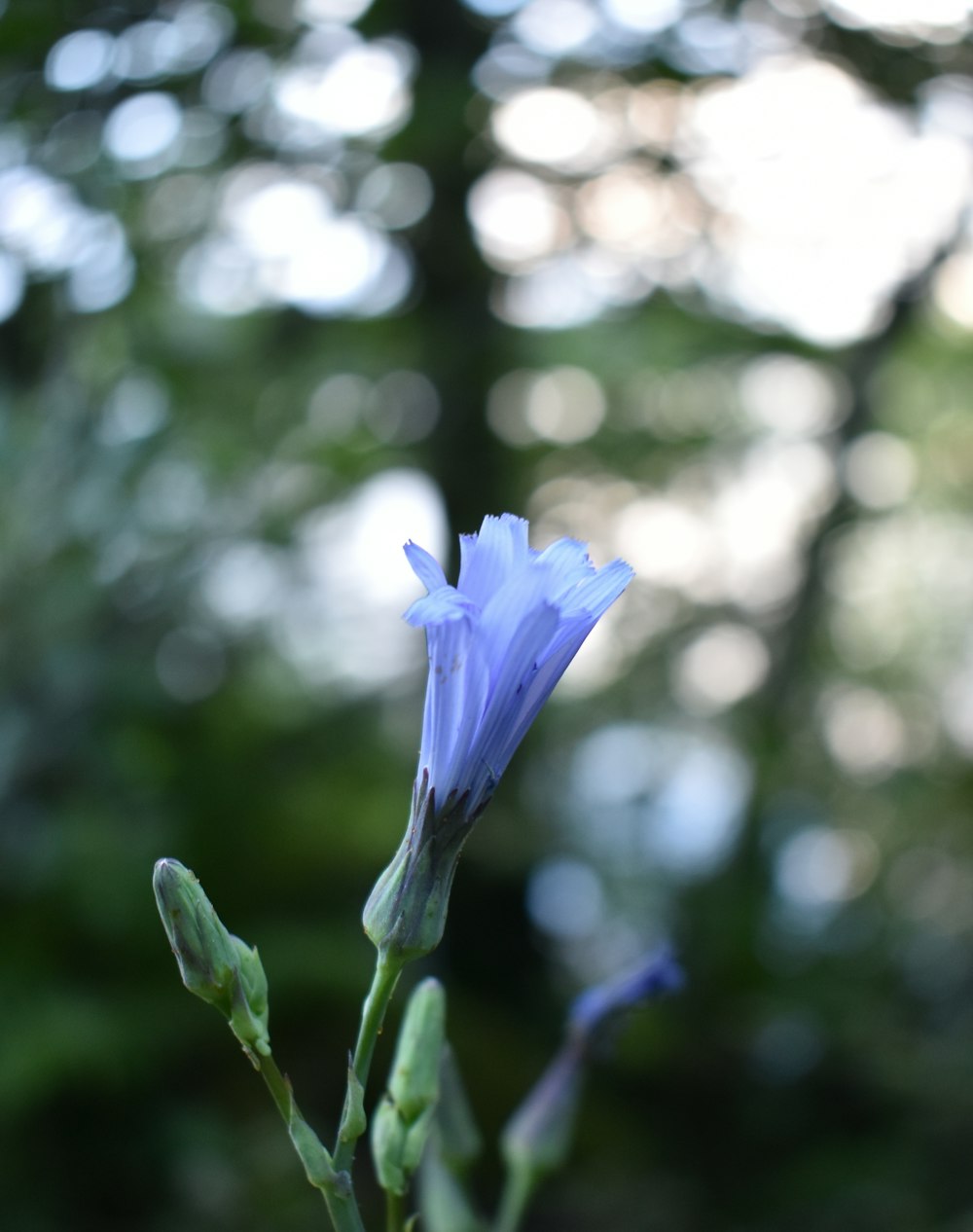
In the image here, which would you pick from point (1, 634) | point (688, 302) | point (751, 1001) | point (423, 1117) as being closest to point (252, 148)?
point (1, 634)

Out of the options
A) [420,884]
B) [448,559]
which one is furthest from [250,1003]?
[448,559]

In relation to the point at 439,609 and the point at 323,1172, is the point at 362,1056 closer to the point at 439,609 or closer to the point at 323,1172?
the point at 323,1172

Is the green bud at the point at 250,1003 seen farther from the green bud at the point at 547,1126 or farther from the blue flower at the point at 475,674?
the green bud at the point at 547,1126

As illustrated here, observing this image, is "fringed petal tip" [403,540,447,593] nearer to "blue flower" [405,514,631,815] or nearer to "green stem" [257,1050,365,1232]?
"blue flower" [405,514,631,815]

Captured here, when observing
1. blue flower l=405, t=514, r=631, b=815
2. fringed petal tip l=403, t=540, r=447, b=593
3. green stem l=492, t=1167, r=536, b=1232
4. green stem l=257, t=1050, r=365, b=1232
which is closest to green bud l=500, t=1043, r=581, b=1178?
green stem l=492, t=1167, r=536, b=1232

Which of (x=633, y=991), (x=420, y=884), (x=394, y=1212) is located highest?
(x=420, y=884)

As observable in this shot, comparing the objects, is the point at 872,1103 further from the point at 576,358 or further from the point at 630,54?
the point at 630,54

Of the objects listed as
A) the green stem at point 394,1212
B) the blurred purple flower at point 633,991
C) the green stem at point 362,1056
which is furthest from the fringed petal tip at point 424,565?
the blurred purple flower at point 633,991
